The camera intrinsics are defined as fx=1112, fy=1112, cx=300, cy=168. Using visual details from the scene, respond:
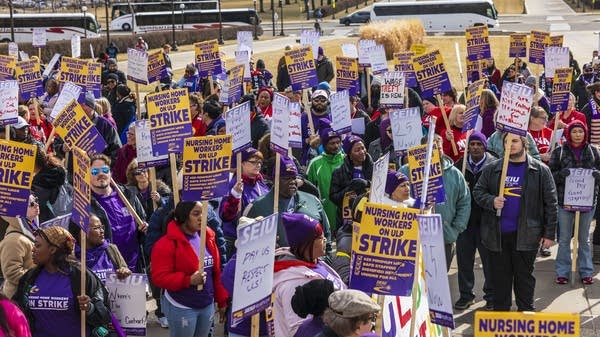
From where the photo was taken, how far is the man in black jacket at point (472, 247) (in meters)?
10.8

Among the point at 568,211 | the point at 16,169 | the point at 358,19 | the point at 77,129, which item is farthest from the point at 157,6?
the point at 16,169

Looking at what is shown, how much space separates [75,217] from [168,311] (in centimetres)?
95

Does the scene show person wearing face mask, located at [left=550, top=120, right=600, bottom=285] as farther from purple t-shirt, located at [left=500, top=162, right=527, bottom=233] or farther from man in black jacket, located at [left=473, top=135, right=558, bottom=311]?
purple t-shirt, located at [left=500, top=162, right=527, bottom=233]

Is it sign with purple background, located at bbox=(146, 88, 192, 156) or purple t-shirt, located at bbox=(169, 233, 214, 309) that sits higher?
sign with purple background, located at bbox=(146, 88, 192, 156)


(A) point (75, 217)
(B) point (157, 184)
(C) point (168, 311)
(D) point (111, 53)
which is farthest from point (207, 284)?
(D) point (111, 53)

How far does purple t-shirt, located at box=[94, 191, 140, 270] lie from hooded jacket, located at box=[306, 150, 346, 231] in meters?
2.41

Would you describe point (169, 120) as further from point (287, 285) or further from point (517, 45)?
point (517, 45)

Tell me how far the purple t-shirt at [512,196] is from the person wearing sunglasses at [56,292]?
411 centimetres

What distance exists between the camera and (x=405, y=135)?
12.1 metres

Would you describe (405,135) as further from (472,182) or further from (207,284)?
(207,284)

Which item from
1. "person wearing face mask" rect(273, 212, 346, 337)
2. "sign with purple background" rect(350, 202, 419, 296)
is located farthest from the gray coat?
"person wearing face mask" rect(273, 212, 346, 337)

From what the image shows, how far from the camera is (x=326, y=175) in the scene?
11.4 meters

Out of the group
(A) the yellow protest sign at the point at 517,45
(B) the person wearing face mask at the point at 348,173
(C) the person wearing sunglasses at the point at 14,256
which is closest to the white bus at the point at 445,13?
(A) the yellow protest sign at the point at 517,45

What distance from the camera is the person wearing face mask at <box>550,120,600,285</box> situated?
11430 millimetres
